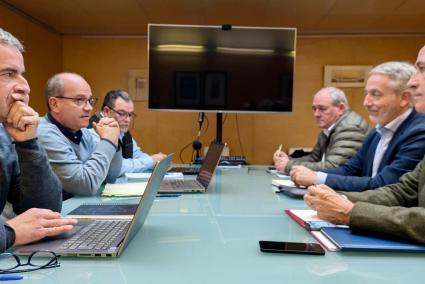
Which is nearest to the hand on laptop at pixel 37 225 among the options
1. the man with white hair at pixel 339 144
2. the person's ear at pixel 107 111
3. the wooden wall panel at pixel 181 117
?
the man with white hair at pixel 339 144

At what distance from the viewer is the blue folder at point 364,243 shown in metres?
0.96

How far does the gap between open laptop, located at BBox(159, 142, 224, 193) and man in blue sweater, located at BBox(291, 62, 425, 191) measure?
1.27ft

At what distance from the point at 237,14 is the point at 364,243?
3364mm

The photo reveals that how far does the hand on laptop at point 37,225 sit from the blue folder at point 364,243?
661 mm

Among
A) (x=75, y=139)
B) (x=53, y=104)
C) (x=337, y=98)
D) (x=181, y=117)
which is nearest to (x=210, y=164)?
(x=75, y=139)

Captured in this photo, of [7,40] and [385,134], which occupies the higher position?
[7,40]

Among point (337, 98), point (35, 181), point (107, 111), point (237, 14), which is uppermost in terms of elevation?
point (237, 14)

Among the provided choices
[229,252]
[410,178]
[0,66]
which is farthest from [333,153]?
[0,66]

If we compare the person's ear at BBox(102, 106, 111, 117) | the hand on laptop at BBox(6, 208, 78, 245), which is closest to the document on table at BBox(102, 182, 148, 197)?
the hand on laptop at BBox(6, 208, 78, 245)

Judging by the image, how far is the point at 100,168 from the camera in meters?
1.74

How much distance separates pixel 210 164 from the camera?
2.01m

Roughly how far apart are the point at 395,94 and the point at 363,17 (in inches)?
92.6

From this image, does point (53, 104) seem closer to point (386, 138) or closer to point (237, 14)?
point (386, 138)

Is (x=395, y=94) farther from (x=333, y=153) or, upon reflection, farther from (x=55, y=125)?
(x=55, y=125)
